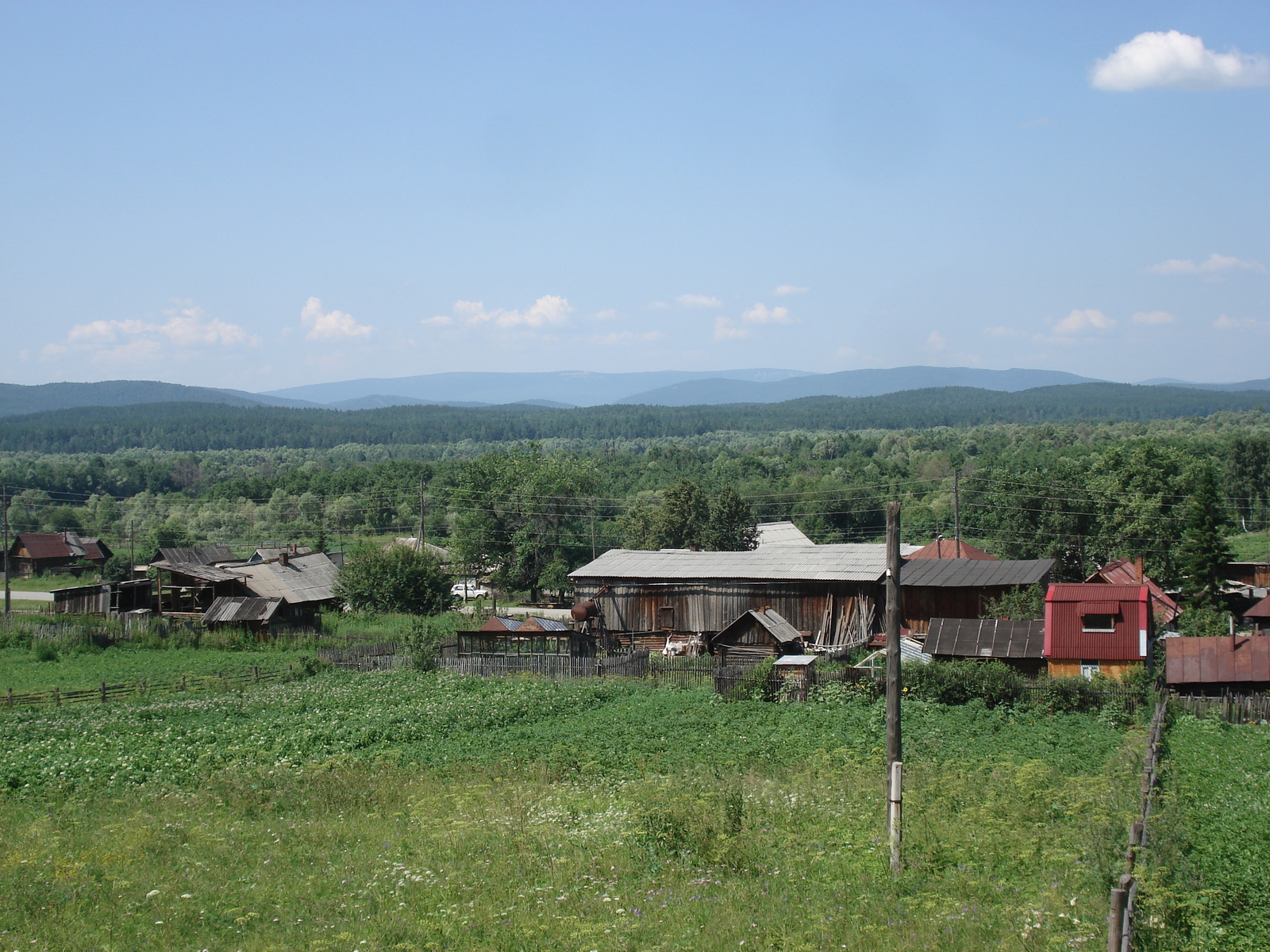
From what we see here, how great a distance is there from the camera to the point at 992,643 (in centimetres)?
3200

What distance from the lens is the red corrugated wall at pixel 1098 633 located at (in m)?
30.8

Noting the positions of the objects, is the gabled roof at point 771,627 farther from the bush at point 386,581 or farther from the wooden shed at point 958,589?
the bush at point 386,581

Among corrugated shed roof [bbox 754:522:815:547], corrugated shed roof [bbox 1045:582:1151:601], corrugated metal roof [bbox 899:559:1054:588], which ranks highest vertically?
corrugated shed roof [bbox 1045:582:1151:601]

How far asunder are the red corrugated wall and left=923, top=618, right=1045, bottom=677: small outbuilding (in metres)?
0.55

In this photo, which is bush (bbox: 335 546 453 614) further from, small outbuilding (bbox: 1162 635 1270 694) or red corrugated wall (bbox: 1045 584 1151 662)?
small outbuilding (bbox: 1162 635 1270 694)

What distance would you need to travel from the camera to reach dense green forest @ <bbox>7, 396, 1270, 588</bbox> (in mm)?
66812

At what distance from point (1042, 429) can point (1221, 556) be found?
466 feet

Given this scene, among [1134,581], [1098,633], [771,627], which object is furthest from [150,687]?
[1134,581]

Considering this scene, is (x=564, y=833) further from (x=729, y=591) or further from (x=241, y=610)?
(x=241, y=610)

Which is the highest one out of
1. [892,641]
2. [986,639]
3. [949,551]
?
[892,641]

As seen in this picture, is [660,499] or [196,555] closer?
[196,555]

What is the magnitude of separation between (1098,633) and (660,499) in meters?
60.4

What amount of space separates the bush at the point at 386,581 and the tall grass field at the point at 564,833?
87.7 feet

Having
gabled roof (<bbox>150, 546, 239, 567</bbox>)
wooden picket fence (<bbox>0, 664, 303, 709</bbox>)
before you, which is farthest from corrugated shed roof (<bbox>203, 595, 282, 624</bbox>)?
gabled roof (<bbox>150, 546, 239, 567</bbox>)
